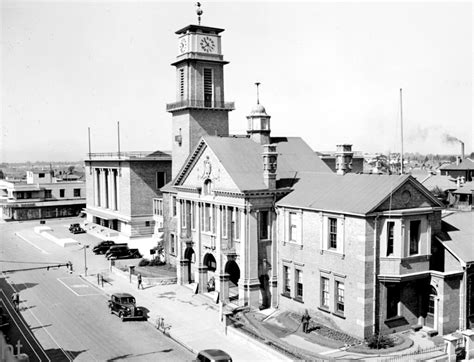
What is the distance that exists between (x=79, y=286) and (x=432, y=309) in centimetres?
3113

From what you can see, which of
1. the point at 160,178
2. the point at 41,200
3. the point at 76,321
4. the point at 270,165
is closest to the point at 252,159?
the point at 270,165

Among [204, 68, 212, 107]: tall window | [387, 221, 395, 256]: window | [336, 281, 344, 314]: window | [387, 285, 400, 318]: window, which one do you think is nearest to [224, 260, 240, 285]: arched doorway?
[336, 281, 344, 314]: window

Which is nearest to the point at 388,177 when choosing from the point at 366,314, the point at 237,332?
the point at 366,314

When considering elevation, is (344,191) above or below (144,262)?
above

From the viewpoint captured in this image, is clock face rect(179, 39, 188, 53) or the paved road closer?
the paved road

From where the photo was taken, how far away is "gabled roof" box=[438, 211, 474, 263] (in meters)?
34.2

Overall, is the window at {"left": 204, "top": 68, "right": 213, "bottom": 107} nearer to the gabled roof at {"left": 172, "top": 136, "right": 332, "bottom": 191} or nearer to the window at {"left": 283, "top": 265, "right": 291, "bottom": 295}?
the gabled roof at {"left": 172, "top": 136, "right": 332, "bottom": 191}

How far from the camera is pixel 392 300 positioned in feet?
109

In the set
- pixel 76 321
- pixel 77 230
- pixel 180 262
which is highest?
pixel 180 262

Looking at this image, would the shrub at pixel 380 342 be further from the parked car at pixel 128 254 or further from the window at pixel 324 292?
the parked car at pixel 128 254

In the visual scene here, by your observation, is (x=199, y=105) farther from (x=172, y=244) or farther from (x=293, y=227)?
(x=293, y=227)

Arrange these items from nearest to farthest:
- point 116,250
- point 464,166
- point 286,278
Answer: point 286,278
point 116,250
point 464,166

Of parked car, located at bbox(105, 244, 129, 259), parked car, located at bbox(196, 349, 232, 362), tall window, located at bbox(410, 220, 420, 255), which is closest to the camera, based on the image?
parked car, located at bbox(196, 349, 232, 362)

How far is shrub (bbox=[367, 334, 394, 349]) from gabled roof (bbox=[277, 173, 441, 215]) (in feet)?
25.0
